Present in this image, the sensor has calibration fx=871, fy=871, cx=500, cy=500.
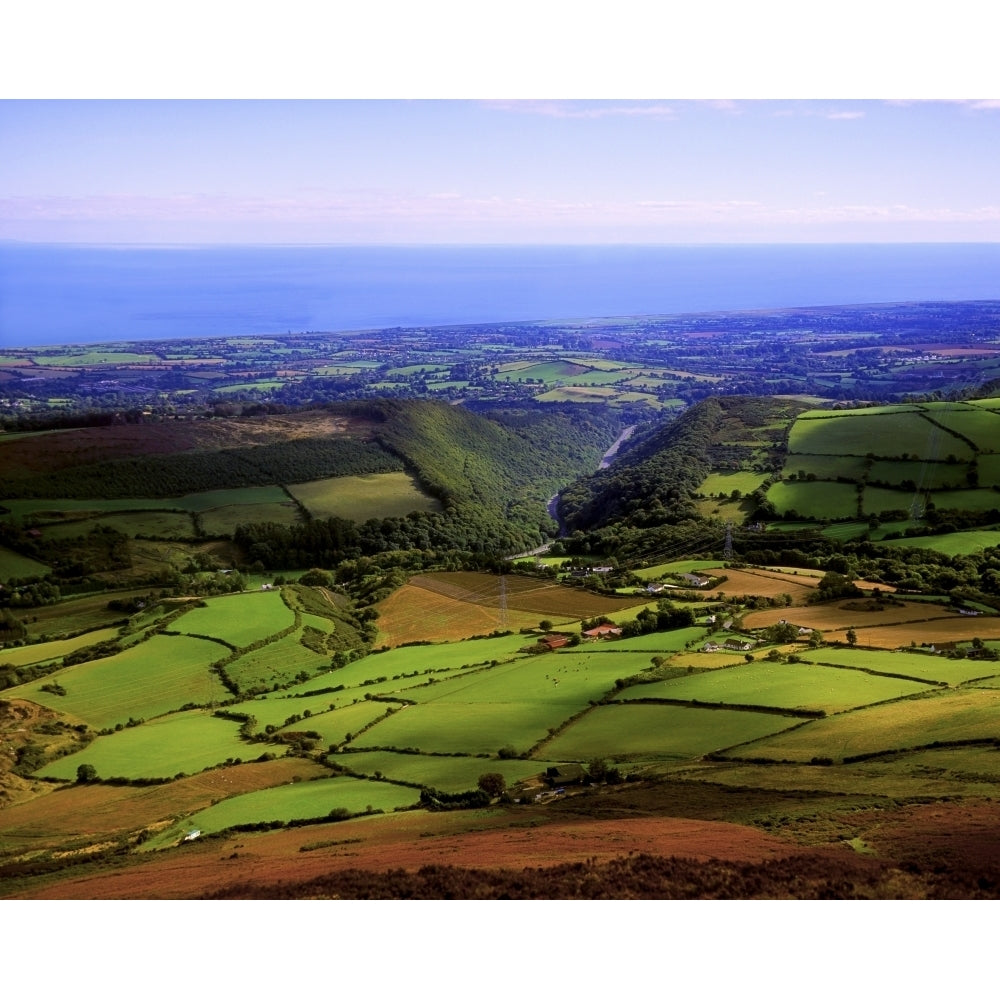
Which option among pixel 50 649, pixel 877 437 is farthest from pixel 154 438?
pixel 877 437

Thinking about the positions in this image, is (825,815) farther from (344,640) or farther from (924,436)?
(924,436)

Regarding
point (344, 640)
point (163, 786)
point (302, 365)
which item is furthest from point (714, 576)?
point (302, 365)

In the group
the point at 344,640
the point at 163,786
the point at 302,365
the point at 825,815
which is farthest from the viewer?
the point at 302,365

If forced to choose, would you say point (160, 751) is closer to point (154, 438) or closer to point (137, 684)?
point (137, 684)

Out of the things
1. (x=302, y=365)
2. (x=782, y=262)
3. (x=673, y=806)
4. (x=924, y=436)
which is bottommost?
(x=673, y=806)

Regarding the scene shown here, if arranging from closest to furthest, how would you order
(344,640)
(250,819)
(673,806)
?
1. (673,806)
2. (250,819)
3. (344,640)

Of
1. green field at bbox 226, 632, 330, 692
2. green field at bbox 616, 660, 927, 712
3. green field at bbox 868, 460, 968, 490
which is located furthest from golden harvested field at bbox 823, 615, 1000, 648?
green field at bbox 868, 460, 968, 490

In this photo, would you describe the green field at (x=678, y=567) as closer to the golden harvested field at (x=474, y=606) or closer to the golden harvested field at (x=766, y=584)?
the golden harvested field at (x=766, y=584)
